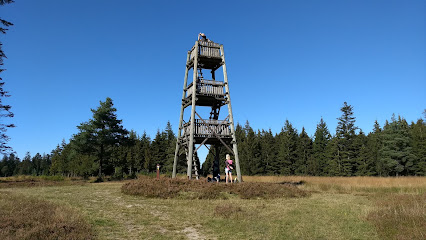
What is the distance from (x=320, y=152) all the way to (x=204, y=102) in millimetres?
49609

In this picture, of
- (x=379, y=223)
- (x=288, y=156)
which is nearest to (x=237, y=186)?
(x=379, y=223)

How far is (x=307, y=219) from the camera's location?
8.23 m

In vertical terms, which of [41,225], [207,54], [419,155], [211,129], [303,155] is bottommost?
[41,225]

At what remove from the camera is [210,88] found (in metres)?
20.3

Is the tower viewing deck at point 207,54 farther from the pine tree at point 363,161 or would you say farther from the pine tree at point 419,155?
the pine tree at point 419,155

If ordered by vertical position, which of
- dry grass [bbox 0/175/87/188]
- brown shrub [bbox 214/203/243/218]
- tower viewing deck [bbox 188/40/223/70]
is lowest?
brown shrub [bbox 214/203/243/218]

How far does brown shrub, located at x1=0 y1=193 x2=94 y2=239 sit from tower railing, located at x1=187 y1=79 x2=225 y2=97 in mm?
13467

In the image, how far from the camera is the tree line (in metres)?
36.2

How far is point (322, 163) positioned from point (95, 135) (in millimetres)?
49183

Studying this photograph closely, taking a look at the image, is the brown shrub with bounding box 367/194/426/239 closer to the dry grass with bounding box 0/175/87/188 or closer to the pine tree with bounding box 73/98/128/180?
the dry grass with bounding box 0/175/87/188

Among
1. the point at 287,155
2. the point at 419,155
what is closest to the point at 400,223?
the point at 419,155

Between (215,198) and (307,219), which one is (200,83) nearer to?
(215,198)

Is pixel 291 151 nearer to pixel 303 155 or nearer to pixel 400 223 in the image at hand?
pixel 303 155

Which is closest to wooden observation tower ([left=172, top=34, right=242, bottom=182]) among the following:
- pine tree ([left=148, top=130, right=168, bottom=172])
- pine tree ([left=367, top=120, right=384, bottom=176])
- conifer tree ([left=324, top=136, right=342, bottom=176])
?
conifer tree ([left=324, top=136, right=342, bottom=176])
